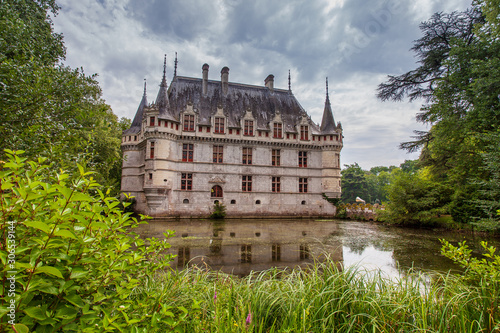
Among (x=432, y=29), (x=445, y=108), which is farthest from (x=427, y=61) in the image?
(x=445, y=108)

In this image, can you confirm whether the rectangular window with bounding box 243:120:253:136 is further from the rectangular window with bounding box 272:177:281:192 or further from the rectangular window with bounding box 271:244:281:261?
the rectangular window with bounding box 271:244:281:261

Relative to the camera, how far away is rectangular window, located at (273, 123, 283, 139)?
24.5m

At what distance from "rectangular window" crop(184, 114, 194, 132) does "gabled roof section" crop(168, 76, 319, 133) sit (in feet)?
2.18

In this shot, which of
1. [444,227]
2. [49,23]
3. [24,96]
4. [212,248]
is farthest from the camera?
[444,227]

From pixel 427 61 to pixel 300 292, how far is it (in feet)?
67.2

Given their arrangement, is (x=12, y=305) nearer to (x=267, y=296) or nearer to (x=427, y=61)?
(x=267, y=296)

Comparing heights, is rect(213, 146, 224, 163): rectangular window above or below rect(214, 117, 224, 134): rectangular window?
below

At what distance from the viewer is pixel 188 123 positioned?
73.7 feet

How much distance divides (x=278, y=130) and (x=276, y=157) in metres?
2.62

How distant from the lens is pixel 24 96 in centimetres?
432

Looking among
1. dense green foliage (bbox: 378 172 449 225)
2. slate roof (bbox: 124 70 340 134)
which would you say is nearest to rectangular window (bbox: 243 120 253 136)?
slate roof (bbox: 124 70 340 134)

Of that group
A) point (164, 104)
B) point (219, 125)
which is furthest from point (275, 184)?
point (164, 104)

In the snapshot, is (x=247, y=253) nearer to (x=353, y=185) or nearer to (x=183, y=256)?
(x=183, y=256)

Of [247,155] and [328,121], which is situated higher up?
[328,121]
